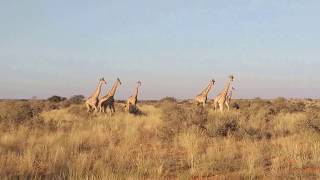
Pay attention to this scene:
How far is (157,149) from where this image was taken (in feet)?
45.7

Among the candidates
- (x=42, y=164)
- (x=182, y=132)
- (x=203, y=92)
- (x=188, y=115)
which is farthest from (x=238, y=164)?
(x=203, y=92)

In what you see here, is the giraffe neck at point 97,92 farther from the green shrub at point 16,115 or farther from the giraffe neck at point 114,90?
the green shrub at point 16,115

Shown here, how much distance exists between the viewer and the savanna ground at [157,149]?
9.76m

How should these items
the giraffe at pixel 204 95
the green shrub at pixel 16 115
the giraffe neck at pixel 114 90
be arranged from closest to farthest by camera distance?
the green shrub at pixel 16 115 < the giraffe neck at pixel 114 90 < the giraffe at pixel 204 95

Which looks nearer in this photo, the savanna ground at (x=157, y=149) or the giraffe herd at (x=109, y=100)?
the savanna ground at (x=157, y=149)

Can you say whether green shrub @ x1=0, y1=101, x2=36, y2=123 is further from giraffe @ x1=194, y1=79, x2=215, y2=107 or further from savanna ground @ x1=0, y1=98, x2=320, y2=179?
giraffe @ x1=194, y1=79, x2=215, y2=107

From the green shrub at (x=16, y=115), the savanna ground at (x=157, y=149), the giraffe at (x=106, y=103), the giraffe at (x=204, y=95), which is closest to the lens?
the savanna ground at (x=157, y=149)

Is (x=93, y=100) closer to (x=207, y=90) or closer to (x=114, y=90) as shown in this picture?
(x=114, y=90)

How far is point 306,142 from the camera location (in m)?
14.3

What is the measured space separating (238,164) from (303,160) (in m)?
1.35

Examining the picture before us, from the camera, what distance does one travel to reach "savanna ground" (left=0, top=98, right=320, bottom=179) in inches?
384

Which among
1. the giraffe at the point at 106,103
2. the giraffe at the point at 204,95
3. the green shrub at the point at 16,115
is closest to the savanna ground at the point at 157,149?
the green shrub at the point at 16,115

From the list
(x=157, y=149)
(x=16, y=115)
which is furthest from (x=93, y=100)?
(x=157, y=149)

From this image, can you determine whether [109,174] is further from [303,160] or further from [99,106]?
[99,106]
